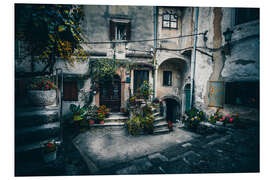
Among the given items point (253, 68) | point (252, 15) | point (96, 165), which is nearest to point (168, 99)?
point (253, 68)

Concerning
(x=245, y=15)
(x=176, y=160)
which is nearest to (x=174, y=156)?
(x=176, y=160)

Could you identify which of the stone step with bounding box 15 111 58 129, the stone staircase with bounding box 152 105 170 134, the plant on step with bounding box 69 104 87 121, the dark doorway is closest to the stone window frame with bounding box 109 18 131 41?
the plant on step with bounding box 69 104 87 121

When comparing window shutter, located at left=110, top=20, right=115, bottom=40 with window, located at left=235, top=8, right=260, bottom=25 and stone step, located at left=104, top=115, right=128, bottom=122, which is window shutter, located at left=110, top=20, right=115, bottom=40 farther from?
window, located at left=235, top=8, right=260, bottom=25

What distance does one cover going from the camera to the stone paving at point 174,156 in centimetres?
186

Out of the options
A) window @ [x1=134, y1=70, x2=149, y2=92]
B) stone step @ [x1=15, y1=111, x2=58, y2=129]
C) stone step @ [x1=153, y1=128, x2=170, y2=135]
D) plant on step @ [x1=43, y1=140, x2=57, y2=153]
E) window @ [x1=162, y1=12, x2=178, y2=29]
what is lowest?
stone step @ [x1=153, y1=128, x2=170, y2=135]

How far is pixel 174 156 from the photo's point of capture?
2.16 meters

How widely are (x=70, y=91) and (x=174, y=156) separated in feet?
14.3

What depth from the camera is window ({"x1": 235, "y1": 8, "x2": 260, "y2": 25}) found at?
2.25 m

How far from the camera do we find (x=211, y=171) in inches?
72.1

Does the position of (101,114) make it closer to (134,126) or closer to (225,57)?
(134,126)

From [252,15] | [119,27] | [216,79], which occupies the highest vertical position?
[119,27]

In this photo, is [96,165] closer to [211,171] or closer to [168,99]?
[211,171]

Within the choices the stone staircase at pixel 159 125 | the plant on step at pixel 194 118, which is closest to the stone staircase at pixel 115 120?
the stone staircase at pixel 159 125

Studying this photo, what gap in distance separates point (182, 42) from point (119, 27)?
10.1 ft
